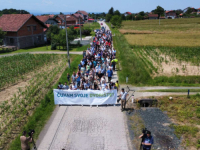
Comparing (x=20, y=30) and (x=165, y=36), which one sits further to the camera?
(x=165, y=36)

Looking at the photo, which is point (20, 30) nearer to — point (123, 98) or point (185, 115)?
point (123, 98)

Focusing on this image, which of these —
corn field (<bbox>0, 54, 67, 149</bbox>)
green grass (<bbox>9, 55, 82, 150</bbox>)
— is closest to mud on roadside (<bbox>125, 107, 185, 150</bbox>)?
green grass (<bbox>9, 55, 82, 150</bbox>)

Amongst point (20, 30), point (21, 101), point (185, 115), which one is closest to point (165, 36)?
point (20, 30)

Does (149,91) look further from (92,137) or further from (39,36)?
(39,36)

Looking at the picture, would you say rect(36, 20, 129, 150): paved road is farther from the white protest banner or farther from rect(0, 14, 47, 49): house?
rect(0, 14, 47, 49): house

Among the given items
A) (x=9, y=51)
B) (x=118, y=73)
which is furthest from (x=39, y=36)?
(x=118, y=73)

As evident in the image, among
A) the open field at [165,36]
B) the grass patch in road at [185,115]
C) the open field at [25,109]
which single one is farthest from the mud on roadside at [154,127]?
the open field at [165,36]
